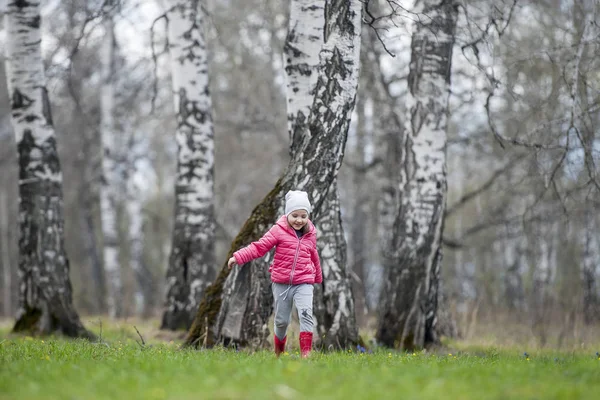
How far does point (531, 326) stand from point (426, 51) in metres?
5.64

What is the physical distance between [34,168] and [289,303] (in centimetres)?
497

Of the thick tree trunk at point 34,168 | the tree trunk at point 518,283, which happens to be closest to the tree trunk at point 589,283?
the tree trunk at point 518,283

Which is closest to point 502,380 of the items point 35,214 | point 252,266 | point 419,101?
point 252,266

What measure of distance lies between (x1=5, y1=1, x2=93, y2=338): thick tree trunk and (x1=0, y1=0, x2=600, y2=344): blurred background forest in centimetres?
101

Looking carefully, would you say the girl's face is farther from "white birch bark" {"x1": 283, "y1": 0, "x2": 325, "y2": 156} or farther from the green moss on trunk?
"white birch bark" {"x1": 283, "y1": 0, "x2": 325, "y2": 156}

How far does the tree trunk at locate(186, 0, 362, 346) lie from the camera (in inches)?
293

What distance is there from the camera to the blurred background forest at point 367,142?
12.5 metres

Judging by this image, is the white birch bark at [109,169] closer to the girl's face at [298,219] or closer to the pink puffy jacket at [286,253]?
the pink puffy jacket at [286,253]

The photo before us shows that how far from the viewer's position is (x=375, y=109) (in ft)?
50.8

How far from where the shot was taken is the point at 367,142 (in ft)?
63.1

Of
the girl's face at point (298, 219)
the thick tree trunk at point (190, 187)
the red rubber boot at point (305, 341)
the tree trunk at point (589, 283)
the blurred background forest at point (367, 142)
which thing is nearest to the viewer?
the red rubber boot at point (305, 341)

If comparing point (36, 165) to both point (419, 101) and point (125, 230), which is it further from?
point (125, 230)

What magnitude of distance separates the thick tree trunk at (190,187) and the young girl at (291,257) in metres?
4.66

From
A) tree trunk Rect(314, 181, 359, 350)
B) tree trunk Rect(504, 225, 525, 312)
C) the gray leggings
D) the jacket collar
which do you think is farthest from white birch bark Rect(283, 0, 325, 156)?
tree trunk Rect(504, 225, 525, 312)
